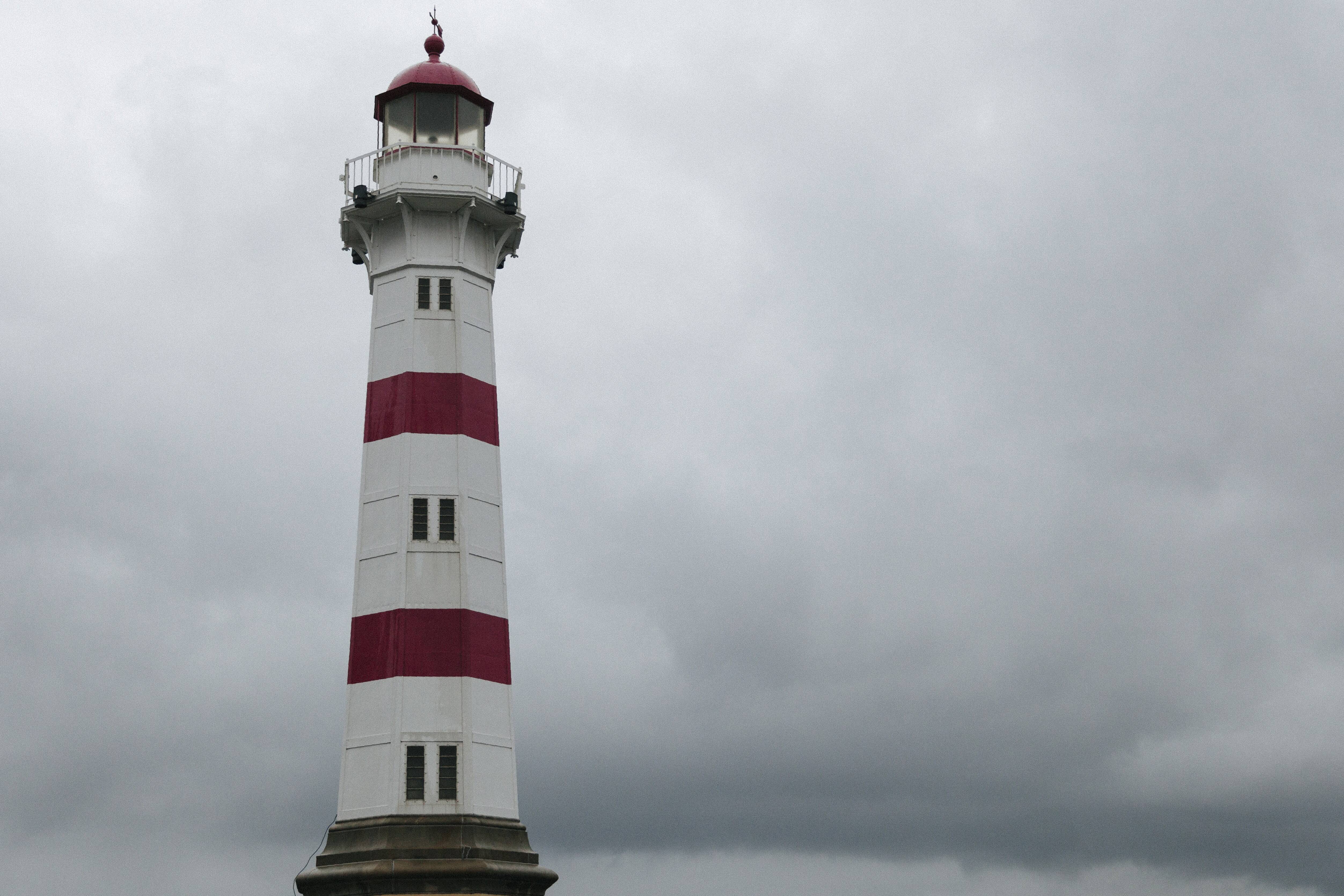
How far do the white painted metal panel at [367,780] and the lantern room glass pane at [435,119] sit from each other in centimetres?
1568

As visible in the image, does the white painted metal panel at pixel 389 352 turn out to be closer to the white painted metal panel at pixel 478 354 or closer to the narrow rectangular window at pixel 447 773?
the white painted metal panel at pixel 478 354

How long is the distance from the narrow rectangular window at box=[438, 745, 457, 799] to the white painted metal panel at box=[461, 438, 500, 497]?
6303 mm

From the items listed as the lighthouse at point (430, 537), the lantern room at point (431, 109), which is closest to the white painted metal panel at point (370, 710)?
the lighthouse at point (430, 537)

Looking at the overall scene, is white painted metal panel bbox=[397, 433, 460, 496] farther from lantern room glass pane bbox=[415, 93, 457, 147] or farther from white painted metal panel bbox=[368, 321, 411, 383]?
lantern room glass pane bbox=[415, 93, 457, 147]

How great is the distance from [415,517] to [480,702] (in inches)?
185

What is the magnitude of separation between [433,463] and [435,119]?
31.3 feet

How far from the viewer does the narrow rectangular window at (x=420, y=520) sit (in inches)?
1446

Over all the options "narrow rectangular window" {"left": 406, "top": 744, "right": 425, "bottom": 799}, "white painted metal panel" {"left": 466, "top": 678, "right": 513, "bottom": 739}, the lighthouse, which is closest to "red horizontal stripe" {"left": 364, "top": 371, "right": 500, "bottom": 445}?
the lighthouse

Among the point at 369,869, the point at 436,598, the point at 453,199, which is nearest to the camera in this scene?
the point at 369,869

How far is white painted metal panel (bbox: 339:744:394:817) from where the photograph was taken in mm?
34969

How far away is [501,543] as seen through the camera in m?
37.8

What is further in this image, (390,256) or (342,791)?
(390,256)

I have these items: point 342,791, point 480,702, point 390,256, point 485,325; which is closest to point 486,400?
point 485,325

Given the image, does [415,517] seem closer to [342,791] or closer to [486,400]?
[486,400]
